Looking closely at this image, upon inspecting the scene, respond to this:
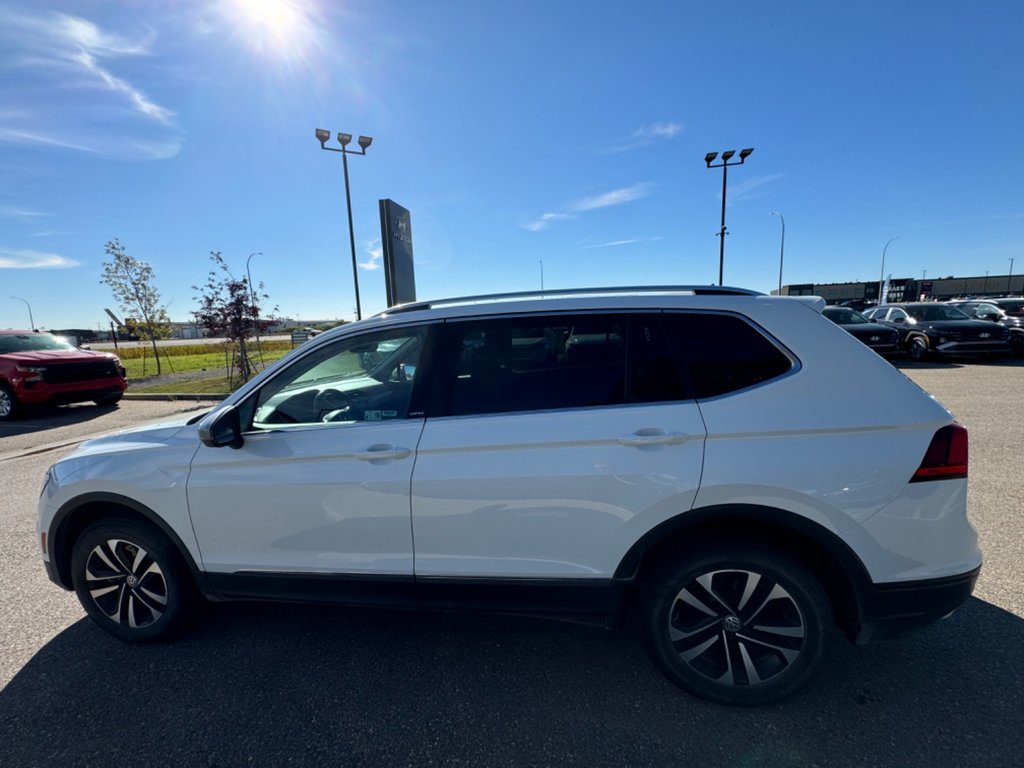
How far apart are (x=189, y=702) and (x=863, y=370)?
3452 mm

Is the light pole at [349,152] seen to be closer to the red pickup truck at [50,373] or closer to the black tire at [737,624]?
the red pickup truck at [50,373]

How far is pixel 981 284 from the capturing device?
252ft

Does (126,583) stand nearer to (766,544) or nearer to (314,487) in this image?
(314,487)

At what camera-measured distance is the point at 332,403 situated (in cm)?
261

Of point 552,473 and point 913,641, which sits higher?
point 552,473

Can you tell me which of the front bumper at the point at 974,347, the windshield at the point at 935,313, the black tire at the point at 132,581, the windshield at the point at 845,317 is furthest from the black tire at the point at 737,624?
Result: the windshield at the point at 935,313

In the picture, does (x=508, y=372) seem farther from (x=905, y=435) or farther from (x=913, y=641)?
(x=913, y=641)

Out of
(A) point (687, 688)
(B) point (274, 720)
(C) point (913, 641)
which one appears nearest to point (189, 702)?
(B) point (274, 720)

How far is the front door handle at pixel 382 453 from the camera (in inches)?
85.3

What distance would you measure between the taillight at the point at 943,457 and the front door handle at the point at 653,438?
3.10ft

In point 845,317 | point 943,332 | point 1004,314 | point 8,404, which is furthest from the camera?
point 1004,314

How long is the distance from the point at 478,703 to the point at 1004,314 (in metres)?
25.4

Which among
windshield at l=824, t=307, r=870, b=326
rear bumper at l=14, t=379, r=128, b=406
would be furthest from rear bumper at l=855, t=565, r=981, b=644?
windshield at l=824, t=307, r=870, b=326

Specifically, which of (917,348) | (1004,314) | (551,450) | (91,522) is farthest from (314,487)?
(1004,314)
